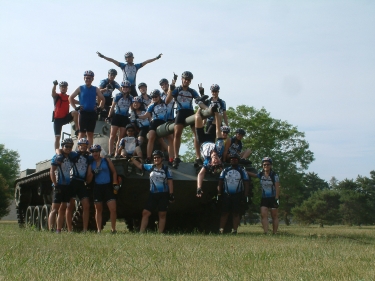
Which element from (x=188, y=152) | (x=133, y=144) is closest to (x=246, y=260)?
(x=133, y=144)

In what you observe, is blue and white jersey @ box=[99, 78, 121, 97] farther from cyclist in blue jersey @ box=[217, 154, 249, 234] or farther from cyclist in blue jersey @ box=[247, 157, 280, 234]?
cyclist in blue jersey @ box=[247, 157, 280, 234]

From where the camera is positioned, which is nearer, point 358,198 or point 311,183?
point 358,198

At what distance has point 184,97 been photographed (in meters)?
12.9

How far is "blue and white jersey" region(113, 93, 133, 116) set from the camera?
1370 cm

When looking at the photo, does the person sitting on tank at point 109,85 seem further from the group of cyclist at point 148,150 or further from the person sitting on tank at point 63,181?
the person sitting on tank at point 63,181

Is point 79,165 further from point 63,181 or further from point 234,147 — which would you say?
point 234,147

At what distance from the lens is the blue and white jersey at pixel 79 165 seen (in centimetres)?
1245

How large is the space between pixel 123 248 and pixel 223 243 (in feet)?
5.92

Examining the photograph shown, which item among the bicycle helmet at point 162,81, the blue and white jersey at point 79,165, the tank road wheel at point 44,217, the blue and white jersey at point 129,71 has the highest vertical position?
the blue and white jersey at point 129,71

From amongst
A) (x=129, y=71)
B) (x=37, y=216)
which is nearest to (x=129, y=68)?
(x=129, y=71)

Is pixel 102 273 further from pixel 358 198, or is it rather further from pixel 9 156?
pixel 9 156

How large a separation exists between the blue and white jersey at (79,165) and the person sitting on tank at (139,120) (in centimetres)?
A: 159

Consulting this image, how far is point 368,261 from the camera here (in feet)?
23.5

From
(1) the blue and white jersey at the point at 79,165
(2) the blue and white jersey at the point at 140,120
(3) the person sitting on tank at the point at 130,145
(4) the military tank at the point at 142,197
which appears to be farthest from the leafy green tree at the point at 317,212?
(1) the blue and white jersey at the point at 79,165
